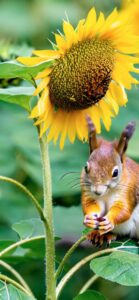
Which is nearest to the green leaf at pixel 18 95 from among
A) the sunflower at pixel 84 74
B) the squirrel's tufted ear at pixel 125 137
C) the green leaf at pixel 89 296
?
the sunflower at pixel 84 74

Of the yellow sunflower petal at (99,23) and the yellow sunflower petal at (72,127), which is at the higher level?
the yellow sunflower petal at (99,23)

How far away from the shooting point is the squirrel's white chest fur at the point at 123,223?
115cm

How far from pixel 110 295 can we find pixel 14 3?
0.91 meters

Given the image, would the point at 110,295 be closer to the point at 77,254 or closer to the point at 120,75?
the point at 77,254

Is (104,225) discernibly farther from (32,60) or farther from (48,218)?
(32,60)

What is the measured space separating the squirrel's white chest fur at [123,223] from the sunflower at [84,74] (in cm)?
9

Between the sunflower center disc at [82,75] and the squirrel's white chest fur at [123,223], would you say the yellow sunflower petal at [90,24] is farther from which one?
the squirrel's white chest fur at [123,223]

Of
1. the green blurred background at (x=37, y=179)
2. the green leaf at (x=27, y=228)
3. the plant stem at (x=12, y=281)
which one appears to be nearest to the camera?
the plant stem at (x=12, y=281)

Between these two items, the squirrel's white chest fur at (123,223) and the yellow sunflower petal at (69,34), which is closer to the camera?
the yellow sunflower petal at (69,34)

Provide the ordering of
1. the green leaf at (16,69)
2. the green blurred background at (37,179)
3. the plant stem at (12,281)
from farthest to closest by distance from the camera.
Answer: the green blurred background at (37,179) → the plant stem at (12,281) → the green leaf at (16,69)

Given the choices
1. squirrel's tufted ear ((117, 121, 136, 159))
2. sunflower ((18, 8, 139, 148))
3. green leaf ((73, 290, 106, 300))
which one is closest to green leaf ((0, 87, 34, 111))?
sunflower ((18, 8, 139, 148))

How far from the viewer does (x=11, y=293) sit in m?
1.07

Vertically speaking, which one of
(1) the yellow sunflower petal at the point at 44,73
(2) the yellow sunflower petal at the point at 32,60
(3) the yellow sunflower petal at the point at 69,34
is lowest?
(1) the yellow sunflower petal at the point at 44,73

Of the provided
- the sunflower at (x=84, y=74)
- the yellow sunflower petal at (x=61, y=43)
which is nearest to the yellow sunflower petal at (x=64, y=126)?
the sunflower at (x=84, y=74)
